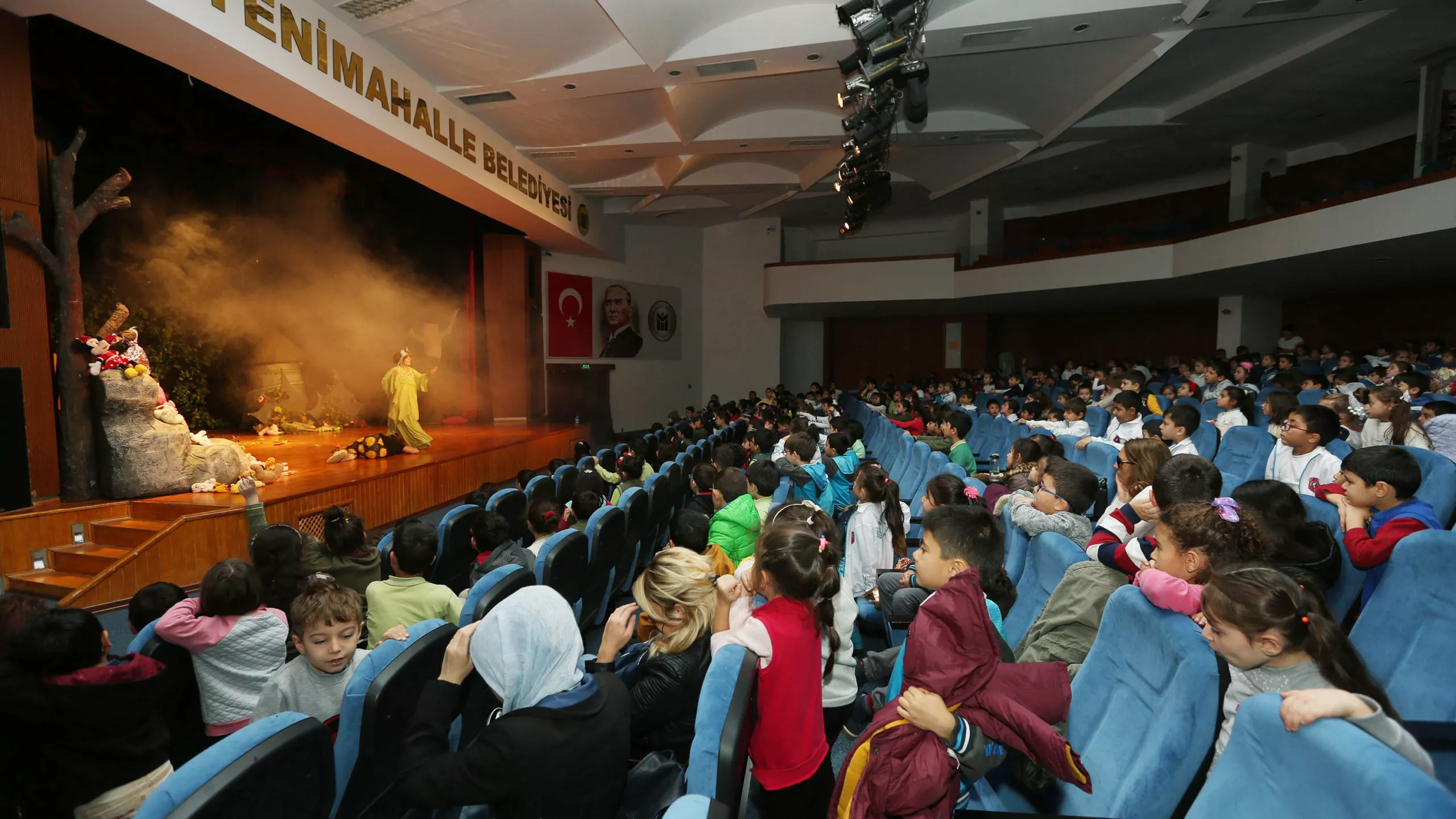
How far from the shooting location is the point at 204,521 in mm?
4660

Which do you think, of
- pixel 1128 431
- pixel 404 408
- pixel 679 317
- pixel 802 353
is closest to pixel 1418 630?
pixel 1128 431

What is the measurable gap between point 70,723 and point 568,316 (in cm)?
1198

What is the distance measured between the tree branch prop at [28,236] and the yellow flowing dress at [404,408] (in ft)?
10.8

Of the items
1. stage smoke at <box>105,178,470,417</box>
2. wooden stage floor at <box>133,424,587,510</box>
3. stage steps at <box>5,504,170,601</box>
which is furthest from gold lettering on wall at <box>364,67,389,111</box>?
stage steps at <box>5,504,170,601</box>

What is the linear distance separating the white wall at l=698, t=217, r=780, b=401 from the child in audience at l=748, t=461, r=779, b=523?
12.6 metres

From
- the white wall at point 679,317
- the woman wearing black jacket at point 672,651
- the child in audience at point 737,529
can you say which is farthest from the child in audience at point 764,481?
the white wall at point 679,317

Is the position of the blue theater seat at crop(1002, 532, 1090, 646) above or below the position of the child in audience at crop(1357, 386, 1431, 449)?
below

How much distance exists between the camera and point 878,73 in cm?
544

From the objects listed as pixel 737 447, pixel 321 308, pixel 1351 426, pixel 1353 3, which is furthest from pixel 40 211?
pixel 1353 3

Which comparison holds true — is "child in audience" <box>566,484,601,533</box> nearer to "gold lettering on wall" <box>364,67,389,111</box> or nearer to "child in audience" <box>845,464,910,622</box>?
"child in audience" <box>845,464,910,622</box>

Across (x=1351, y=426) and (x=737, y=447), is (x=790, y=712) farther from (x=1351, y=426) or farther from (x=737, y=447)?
(x=1351, y=426)

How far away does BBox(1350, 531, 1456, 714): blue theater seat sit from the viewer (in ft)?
5.24

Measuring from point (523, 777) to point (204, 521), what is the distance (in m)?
4.50

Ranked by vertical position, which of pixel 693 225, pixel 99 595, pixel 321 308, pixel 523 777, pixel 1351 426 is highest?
pixel 693 225
